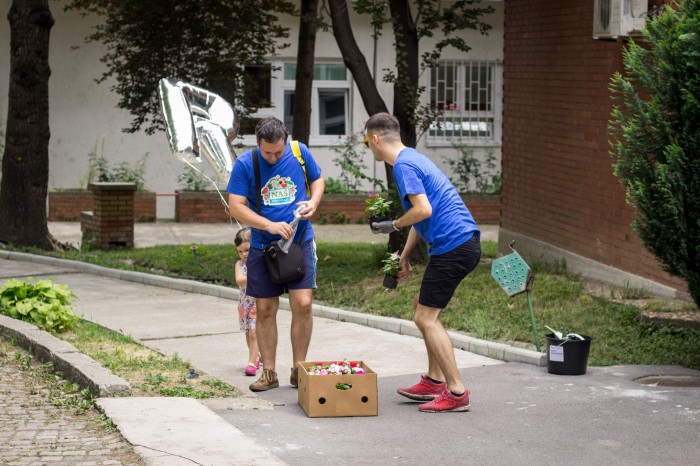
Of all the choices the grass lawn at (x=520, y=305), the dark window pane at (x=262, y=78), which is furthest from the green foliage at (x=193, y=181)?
the grass lawn at (x=520, y=305)

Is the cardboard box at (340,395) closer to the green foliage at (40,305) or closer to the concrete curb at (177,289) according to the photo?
the concrete curb at (177,289)

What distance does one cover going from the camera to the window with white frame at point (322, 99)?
23094mm

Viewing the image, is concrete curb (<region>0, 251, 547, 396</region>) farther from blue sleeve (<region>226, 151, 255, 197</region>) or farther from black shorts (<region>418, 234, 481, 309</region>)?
black shorts (<region>418, 234, 481, 309</region>)

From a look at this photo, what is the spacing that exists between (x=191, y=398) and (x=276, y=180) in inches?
65.3

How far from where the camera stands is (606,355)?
9.37 metres

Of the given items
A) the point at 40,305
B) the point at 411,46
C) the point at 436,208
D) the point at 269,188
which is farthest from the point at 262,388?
the point at 411,46

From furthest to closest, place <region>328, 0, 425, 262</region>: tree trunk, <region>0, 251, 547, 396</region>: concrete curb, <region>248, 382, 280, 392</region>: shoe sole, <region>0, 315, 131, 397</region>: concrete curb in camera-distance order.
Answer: <region>328, 0, 425, 262</region>: tree trunk < <region>248, 382, 280, 392</region>: shoe sole < <region>0, 251, 547, 396</region>: concrete curb < <region>0, 315, 131, 397</region>: concrete curb

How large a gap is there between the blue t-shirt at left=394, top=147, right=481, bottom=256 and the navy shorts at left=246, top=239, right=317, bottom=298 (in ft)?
3.14

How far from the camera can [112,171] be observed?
73.9 ft

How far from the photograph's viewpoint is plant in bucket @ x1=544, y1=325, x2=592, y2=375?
8555 millimetres

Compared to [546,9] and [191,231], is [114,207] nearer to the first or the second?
[191,231]

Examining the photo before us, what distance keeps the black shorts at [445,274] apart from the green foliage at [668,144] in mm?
Result: 1764

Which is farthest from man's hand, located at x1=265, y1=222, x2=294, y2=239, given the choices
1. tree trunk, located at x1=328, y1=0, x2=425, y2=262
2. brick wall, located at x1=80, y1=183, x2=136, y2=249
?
brick wall, located at x1=80, y1=183, x2=136, y2=249

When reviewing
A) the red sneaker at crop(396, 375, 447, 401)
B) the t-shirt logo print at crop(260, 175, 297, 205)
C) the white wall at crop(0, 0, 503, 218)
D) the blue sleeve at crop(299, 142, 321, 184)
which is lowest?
the red sneaker at crop(396, 375, 447, 401)
